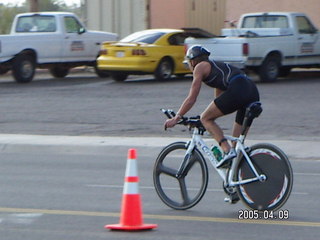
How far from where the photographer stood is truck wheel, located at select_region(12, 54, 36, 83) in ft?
84.4

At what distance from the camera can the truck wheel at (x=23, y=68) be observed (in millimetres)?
25719

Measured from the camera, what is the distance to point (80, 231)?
8.06m

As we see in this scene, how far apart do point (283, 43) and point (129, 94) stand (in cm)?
498

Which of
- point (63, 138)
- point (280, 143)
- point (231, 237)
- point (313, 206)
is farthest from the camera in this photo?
point (63, 138)

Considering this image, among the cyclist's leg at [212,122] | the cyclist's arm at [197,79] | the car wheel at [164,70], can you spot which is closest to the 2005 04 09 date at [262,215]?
the cyclist's leg at [212,122]

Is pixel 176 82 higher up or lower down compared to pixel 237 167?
lower down

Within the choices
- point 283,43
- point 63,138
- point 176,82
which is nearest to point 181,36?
point 176,82

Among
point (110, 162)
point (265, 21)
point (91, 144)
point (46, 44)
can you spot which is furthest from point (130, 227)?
point (46, 44)

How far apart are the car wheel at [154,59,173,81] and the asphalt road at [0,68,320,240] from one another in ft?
1.32

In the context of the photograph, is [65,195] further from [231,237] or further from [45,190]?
[231,237]

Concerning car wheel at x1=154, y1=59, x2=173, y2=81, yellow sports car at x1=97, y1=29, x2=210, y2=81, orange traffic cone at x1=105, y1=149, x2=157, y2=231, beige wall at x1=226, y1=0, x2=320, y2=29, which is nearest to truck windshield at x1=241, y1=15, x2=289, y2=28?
yellow sports car at x1=97, y1=29, x2=210, y2=81

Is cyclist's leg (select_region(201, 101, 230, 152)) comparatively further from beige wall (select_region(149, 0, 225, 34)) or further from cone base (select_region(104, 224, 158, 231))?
beige wall (select_region(149, 0, 225, 34))

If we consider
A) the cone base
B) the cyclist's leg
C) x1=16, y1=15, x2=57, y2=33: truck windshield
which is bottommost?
the cone base

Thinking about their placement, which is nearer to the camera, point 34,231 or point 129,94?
point 34,231
